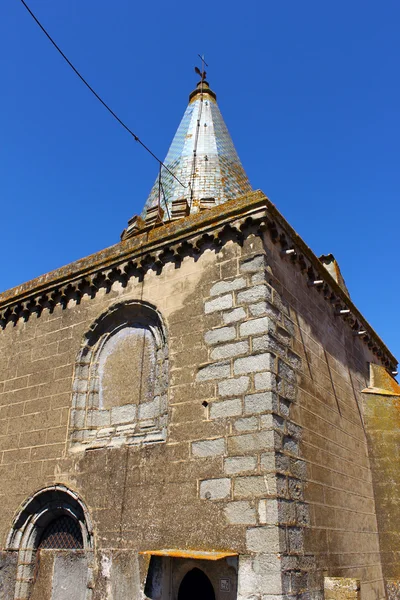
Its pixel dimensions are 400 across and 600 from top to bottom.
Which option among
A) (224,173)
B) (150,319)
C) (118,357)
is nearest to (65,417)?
(118,357)

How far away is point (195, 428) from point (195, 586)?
67.9 inches

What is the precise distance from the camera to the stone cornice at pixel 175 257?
23.2 feet

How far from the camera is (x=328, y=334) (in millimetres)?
8586

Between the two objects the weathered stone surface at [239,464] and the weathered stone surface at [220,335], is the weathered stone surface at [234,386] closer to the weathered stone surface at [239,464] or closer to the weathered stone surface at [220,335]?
the weathered stone surface at [220,335]

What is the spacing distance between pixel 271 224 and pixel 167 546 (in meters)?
4.15

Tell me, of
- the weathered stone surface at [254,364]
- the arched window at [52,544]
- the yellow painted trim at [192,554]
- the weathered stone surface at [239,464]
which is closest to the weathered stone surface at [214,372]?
the weathered stone surface at [254,364]

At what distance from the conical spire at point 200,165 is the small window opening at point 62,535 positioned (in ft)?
20.2

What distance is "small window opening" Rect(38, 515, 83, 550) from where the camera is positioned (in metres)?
7.26

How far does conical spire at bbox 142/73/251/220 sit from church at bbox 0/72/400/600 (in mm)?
2146

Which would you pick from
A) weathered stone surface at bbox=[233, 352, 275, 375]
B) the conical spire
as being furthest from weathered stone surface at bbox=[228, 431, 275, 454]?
the conical spire

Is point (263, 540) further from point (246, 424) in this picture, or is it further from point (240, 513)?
point (246, 424)

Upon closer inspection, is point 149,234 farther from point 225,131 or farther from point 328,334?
point 225,131

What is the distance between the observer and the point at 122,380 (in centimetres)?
771

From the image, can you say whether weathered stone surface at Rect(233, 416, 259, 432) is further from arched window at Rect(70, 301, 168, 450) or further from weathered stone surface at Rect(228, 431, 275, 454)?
arched window at Rect(70, 301, 168, 450)
